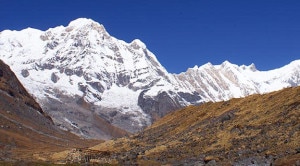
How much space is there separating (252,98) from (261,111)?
14.1 meters

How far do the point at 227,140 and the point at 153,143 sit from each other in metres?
22.3

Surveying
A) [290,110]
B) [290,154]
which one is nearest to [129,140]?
[290,110]

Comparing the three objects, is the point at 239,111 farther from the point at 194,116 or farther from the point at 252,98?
the point at 194,116

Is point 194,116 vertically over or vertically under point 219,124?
over

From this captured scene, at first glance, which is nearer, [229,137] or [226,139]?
[226,139]

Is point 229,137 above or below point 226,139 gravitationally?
above

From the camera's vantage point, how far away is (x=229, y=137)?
74.8m

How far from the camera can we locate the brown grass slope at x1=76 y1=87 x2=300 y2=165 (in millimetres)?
62000

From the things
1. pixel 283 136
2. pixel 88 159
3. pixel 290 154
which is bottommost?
pixel 290 154

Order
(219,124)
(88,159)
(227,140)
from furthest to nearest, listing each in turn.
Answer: (219,124) → (88,159) → (227,140)

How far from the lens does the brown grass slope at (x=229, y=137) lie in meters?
62.0

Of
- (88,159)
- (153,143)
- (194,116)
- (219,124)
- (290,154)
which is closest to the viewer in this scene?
(290,154)

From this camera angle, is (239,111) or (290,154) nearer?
(290,154)

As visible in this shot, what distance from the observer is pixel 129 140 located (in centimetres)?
10494
